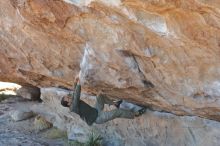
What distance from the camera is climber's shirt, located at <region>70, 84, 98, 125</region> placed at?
6282 mm

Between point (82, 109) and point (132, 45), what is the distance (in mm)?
1477

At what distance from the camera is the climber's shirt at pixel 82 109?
6.28 meters

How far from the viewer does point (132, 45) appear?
18.0ft

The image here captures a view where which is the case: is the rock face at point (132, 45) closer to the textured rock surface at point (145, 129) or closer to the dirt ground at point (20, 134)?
the textured rock surface at point (145, 129)

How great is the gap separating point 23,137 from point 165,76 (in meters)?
4.43

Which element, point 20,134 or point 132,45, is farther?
point 20,134

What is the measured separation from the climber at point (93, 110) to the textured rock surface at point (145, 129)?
0.35 m

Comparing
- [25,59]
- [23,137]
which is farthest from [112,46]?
[23,137]

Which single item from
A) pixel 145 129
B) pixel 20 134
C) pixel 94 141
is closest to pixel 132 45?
pixel 145 129

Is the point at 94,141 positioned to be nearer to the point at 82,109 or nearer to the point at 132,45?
the point at 82,109

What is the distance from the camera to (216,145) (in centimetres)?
600

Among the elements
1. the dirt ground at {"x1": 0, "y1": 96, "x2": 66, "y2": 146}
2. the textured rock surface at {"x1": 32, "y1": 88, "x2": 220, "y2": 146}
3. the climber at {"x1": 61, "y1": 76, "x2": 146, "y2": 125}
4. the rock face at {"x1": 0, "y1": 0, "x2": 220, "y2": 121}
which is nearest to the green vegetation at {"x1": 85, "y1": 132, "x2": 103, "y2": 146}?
the textured rock surface at {"x1": 32, "y1": 88, "x2": 220, "y2": 146}

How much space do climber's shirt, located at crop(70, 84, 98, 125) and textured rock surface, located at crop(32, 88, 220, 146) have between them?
0.97m

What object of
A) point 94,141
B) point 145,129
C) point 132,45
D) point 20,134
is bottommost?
point 20,134
